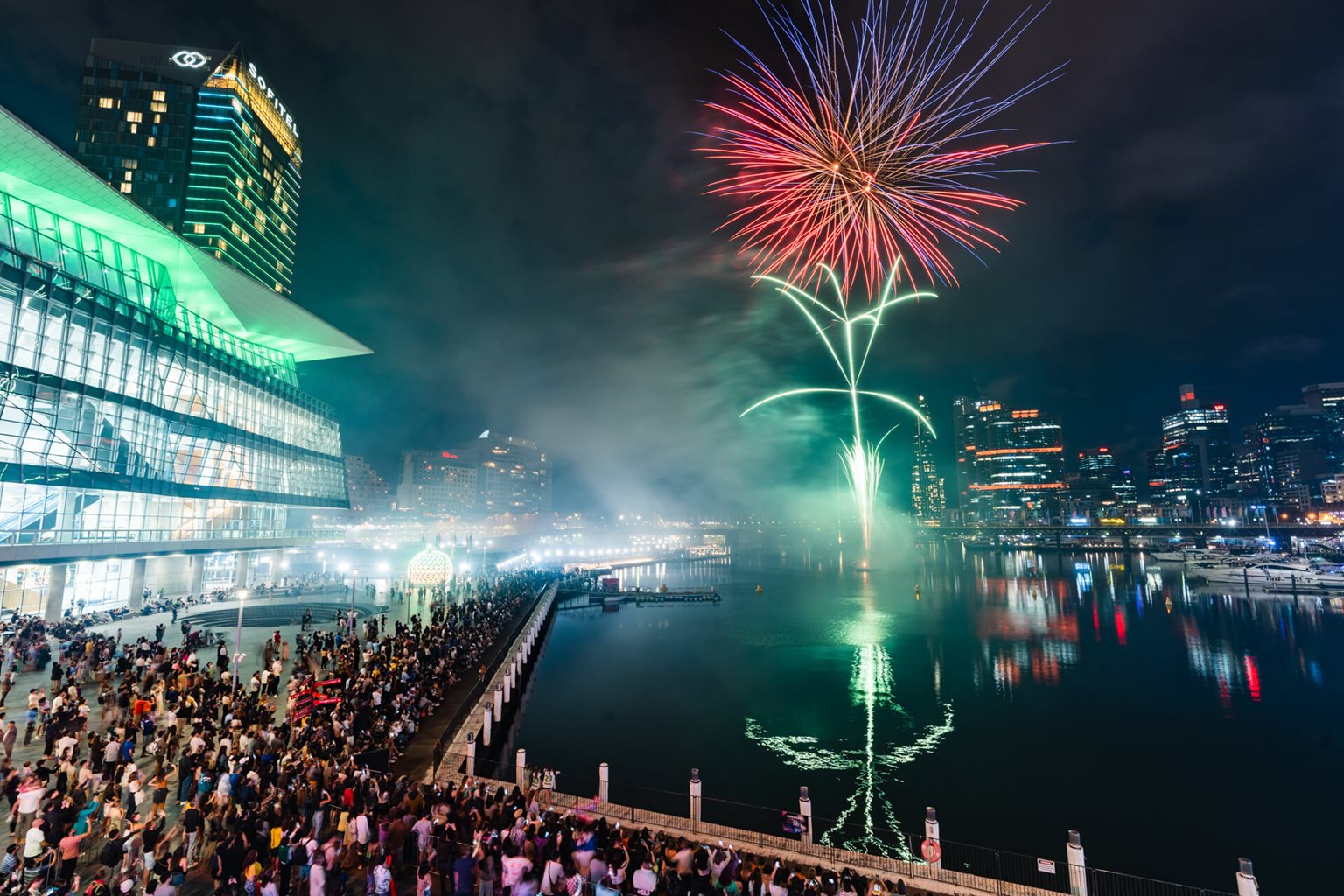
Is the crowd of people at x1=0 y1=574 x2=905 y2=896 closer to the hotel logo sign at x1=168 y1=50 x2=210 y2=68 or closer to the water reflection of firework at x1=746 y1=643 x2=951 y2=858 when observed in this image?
the water reflection of firework at x1=746 y1=643 x2=951 y2=858

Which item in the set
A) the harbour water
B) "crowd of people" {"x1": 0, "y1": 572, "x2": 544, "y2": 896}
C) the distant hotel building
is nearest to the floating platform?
the harbour water

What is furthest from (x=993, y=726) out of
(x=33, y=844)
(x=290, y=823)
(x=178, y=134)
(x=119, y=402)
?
(x=178, y=134)

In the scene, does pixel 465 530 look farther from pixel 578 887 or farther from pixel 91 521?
pixel 578 887

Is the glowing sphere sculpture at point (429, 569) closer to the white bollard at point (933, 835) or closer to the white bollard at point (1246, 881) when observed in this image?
the white bollard at point (933, 835)

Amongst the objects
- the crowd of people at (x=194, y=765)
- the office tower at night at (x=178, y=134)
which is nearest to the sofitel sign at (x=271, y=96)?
the office tower at night at (x=178, y=134)

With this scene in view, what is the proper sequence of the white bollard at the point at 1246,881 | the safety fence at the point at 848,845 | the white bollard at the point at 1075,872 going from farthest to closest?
the white bollard at the point at 1075,872 → the safety fence at the point at 848,845 → the white bollard at the point at 1246,881

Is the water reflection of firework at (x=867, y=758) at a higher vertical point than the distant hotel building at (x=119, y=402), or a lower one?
lower
